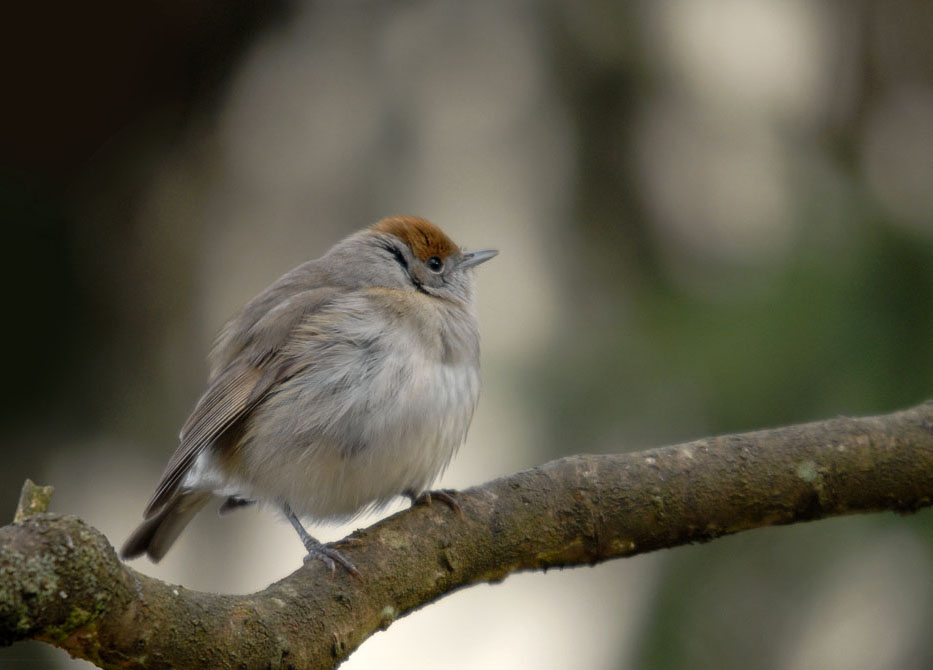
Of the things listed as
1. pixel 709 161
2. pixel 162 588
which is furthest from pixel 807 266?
pixel 162 588

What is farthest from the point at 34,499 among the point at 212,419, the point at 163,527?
the point at 163,527

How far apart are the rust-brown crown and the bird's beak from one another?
62 millimetres

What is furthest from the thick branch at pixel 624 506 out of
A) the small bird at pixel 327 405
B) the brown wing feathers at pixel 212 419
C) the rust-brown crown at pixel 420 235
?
the rust-brown crown at pixel 420 235

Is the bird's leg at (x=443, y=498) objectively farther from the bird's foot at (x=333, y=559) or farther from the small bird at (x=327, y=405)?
the bird's foot at (x=333, y=559)

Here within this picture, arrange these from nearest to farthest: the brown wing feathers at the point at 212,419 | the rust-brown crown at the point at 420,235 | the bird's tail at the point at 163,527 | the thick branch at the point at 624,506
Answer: the thick branch at the point at 624,506
the brown wing feathers at the point at 212,419
the bird's tail at the point at 163,527
the rust-brown crown at the point at 420,235

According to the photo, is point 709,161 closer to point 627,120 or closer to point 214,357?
point 627,120

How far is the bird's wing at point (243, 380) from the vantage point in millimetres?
4016

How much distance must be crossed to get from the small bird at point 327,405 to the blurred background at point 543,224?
1.70ft

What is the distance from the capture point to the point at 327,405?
12.5 ft

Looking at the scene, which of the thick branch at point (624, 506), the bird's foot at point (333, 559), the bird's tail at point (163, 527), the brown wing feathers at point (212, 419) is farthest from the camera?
the bird's tail at point (163, 527)

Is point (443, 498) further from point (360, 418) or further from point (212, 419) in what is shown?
point (212, 419)

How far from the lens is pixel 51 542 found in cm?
205

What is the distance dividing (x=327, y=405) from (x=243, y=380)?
504 mm

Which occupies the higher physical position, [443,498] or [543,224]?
[543,224]
